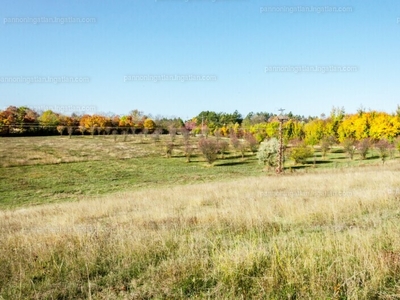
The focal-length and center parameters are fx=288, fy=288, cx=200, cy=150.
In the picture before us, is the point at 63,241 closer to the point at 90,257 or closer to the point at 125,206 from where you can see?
the point at 90,257

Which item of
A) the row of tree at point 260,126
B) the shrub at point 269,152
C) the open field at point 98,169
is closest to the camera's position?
the open field at point 98,169

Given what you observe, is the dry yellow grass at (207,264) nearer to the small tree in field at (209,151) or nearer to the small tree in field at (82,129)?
the small tree in field at (209,151)

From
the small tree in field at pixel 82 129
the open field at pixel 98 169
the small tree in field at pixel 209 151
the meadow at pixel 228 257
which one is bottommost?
the open field at pixel 98 169

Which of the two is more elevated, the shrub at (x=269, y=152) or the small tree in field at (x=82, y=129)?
the small tree in field at (x=82, y=129)

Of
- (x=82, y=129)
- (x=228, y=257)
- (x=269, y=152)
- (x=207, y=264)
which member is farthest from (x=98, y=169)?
(x=82, y=129)

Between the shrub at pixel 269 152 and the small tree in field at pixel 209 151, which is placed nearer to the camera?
the shrub at pixel 269 152

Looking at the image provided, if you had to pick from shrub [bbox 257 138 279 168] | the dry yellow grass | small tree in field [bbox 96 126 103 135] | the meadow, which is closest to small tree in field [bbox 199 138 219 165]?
shrub [bbox 257 138 279 168]

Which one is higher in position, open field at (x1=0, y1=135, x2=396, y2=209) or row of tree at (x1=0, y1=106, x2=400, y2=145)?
row of tree at (x1=0, y1=106, x2=400, y2=145)

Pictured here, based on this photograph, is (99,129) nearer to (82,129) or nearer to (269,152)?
(82,129)

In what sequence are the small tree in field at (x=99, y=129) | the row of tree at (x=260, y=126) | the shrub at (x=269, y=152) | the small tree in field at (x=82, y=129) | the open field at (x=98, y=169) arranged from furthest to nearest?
1. the small tree in field at (x=99, y=129)
2. the small tree in field at (x=82, y=129)
3. the row of tree at (x=260, y=126)
4. the shrub at (x=269, y=152)
5. the open field at (x=98, y=169)

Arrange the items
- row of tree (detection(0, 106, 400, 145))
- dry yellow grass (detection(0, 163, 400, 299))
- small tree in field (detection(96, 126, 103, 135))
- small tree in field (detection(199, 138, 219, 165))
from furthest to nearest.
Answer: small tree in field (detection(96, 126, 103, 135)) < row of tree (detection(0, 106, 400, 145)) < small tree in field (detection(199, 138, 219, 165)) < dry yellow grass (detection(0, 163, 400, 299))

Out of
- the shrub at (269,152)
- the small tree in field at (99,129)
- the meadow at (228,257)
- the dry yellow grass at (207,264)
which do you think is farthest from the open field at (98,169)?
the small tree in field at (99,129)

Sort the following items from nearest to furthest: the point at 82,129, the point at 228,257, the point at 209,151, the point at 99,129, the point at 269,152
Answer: the point at 228,257, the point at 269,152, the point at 209,151, the point at 82,129, the point at 99,129

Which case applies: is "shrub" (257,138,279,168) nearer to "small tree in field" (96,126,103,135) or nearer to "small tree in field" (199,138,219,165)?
"small tree in field" (199,138,219,165)
